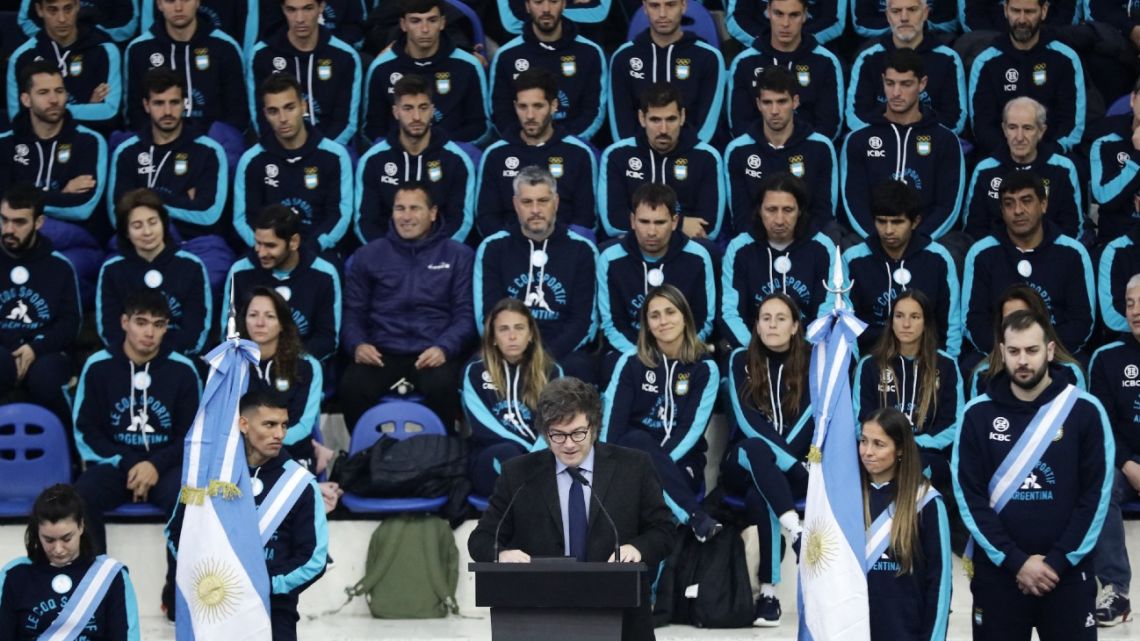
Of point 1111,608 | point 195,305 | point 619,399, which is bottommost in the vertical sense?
point 1111,608

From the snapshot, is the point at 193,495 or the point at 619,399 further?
the point at 619,399

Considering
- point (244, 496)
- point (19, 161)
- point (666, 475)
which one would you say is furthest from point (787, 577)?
point (19, 161)

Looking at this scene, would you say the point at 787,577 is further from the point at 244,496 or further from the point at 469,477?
the point at 244,496

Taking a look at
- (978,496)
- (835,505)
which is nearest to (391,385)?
(835,505)

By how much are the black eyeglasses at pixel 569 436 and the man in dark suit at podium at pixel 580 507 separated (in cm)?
3

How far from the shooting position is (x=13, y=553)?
9.51 m

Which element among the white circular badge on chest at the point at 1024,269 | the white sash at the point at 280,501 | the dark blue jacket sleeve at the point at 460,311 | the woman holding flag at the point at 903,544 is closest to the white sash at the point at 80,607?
the white sash at the point at 280,501

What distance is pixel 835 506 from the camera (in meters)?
7.76

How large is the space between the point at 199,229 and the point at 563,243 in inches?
89.2

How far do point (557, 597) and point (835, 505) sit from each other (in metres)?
2.09

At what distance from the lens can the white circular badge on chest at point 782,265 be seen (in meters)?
10.4

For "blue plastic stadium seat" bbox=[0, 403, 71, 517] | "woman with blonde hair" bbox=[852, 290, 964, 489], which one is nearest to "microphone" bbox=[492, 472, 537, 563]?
"woman with blonde hair" bbox=[852, 290, 964, 489]

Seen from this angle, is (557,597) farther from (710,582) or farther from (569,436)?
(710,582)

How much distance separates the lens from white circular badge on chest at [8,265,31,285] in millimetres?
10289
